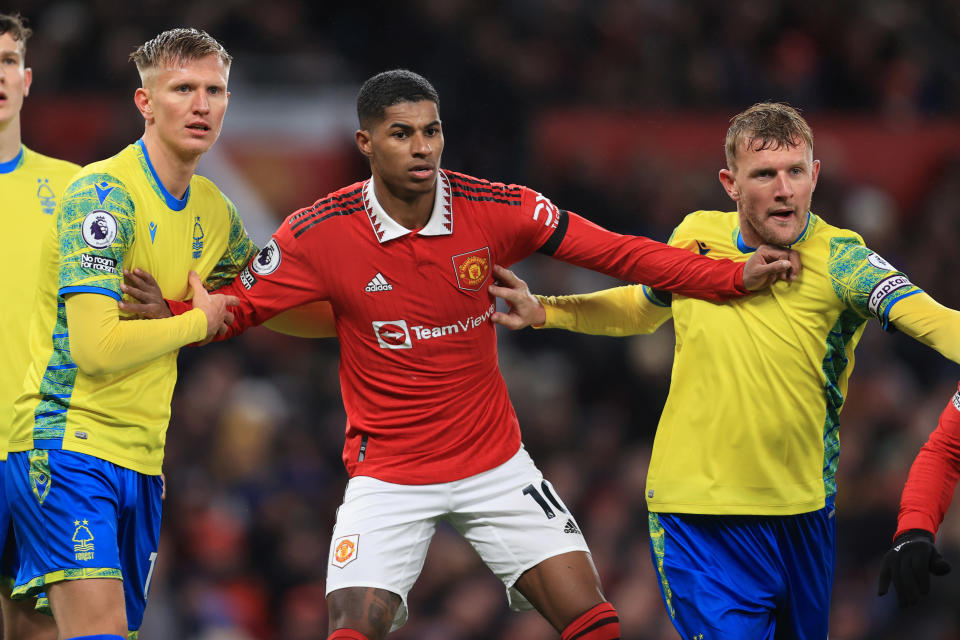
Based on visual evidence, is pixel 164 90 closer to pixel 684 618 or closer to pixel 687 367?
pixel 687 367

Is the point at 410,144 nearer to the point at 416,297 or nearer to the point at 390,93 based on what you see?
the point at 390,93

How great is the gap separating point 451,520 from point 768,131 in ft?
6.13

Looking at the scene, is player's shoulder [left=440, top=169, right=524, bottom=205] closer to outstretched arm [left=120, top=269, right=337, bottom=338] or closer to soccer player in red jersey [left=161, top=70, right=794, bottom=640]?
soccer player in red jersey [left=161, top=70, right=794, bottom=640]

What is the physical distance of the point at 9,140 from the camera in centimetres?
512

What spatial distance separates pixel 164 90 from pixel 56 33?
6.53m

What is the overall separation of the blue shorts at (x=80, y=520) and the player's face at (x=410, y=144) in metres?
1.48

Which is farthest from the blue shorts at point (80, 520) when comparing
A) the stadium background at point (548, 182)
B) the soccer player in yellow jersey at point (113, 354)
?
the stadium background at point (548, 182)

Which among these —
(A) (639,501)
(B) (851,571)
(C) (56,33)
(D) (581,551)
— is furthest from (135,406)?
(C) (56,33)

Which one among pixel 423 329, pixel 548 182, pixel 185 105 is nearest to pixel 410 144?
pixel 423 329

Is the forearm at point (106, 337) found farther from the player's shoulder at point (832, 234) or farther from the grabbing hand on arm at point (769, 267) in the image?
the player's shoulder at point (832, 234)

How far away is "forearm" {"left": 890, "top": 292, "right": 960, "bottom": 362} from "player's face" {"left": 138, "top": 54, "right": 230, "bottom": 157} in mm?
2574

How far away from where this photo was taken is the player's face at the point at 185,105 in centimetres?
464

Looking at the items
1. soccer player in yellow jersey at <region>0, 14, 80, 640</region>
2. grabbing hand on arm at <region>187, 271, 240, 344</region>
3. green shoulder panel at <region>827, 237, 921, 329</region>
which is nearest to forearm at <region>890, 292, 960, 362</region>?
green shoulder panel at <region>827, 237, 921, 329</region>

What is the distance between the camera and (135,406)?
180 inches
